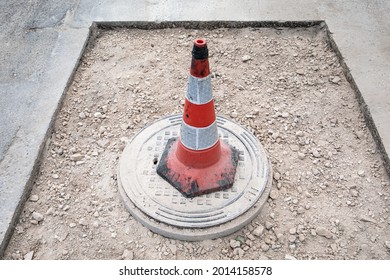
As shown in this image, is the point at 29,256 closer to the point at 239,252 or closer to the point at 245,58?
the point at 239,252

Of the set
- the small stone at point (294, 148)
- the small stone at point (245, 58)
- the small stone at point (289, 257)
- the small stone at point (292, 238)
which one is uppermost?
the small stone at point (245, 58)

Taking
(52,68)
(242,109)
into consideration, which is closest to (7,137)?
(52,68)

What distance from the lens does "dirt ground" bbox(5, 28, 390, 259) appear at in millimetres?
2139

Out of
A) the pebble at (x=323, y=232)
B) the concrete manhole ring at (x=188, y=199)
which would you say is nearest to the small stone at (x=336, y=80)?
the concrete manhole ring at (x=188, y=199)

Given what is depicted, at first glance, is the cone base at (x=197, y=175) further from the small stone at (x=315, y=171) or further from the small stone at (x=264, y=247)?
the small stone at (x=315, y=171)

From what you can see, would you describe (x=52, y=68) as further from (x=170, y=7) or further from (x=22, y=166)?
(x=170, y=7)

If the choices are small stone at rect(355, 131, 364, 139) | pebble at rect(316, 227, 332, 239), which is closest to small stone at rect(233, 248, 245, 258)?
pebble at rect(316, 227, 332, 239)

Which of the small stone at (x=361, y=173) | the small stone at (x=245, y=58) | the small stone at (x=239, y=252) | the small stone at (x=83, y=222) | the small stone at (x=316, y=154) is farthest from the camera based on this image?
the small stone at (x=245, y=58)

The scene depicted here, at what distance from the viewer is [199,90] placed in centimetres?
202

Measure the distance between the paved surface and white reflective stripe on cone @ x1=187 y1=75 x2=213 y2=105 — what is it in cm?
118

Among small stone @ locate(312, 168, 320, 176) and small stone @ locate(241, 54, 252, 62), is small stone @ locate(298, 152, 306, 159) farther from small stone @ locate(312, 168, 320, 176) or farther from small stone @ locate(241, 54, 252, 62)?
small stone @ locate(241, 54, 252, 62)

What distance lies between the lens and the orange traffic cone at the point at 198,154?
6.80 ft

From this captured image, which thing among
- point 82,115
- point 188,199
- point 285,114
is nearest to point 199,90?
point 188,199

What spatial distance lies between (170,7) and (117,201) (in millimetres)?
2207
